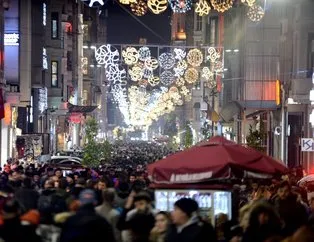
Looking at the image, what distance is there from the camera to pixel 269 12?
57.9 meters

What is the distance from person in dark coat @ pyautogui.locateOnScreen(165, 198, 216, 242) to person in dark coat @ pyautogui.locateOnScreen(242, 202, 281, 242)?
57cm

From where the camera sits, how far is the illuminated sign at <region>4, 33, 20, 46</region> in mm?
53062

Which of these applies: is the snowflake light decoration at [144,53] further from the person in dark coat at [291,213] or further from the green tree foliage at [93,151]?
the person in dark coat at [291,213]

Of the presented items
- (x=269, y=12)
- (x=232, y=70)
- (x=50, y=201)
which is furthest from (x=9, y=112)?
(x=50, y=201)

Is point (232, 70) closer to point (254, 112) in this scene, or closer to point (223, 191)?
point (254, 112)

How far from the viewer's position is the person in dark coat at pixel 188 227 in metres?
10.3

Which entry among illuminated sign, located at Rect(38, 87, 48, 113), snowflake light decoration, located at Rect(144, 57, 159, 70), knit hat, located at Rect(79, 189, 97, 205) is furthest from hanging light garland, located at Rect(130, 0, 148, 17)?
illuminated sign, located at Rect(38, 87, 48, 113)

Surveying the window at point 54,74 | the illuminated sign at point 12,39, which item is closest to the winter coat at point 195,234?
the illuminated sign at point 12,39

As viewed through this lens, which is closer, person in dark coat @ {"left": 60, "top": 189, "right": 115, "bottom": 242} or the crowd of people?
person in dark coat @ {"left": 60, "top": 189, "right": 115, "bottom": 242}

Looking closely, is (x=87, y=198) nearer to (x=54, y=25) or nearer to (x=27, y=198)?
(x=27, y=198)

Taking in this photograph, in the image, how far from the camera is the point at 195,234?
1026cm

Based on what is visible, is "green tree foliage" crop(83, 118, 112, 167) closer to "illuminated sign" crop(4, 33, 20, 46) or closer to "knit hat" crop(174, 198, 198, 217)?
"illuminated sign" crop(4, 33, 20, 46)

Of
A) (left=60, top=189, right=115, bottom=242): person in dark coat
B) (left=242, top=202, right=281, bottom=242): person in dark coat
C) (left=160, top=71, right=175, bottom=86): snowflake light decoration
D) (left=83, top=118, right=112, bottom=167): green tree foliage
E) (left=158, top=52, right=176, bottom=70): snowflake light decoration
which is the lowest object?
(left=83, top=118, right=112, bottom=167): green tree foliage

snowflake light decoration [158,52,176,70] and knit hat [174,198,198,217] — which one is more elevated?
snowflake light decoration [158,52,176,70]
